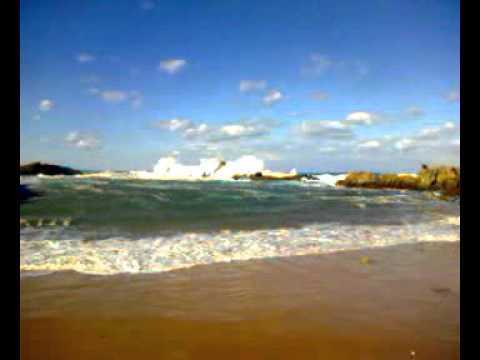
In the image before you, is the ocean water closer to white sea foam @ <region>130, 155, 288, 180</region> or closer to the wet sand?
the wet sand

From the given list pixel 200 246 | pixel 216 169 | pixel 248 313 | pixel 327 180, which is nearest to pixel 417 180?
pixel 327 180

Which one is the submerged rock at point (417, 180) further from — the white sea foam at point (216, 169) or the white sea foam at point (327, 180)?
the white sea foam at point (216, 169)

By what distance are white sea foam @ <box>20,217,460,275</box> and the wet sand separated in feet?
1.95

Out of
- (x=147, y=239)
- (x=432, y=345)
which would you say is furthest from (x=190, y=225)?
(x=432, y=345)

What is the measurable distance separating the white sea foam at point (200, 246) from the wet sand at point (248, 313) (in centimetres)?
59

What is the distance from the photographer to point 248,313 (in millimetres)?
3855

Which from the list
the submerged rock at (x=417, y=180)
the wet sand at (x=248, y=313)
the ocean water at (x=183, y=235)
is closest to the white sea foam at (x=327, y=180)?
the submerged rock at (x=417, y=180)

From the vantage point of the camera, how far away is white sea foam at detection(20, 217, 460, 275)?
580 cm

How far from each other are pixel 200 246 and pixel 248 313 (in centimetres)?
358

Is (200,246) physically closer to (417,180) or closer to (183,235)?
(183,235)

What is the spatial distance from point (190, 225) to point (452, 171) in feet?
102

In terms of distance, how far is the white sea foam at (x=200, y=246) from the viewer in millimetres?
5797

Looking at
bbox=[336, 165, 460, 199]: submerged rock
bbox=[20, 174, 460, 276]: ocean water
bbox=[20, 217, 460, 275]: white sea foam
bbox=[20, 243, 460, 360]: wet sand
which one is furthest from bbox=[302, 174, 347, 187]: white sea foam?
bbox=[20, 243, 460, 360]: wet sand
